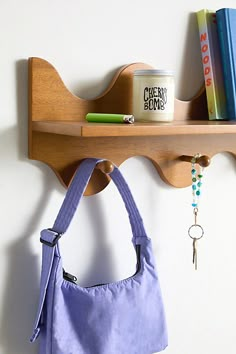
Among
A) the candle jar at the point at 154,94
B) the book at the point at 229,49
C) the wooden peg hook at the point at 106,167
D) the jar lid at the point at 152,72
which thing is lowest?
the wooden peg hook at the point at 106,167

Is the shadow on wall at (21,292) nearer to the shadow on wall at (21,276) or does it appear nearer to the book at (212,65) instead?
the shadow on wall at (21,276)

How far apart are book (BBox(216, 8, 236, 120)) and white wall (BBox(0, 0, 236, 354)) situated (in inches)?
2.0

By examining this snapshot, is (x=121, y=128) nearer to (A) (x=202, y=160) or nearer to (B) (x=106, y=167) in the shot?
(B) (x=106, y=167)

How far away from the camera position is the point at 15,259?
0.71 metres

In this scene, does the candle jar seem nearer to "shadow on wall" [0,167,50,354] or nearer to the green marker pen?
the green marker pen

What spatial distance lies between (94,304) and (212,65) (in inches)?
15.7

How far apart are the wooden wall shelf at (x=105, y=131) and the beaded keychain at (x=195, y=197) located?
2 cm

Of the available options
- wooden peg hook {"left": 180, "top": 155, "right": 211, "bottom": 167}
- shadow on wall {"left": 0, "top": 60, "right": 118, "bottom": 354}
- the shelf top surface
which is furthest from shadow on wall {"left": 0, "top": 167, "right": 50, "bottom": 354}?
wooden peg hook {"left": 180, "top": 155, "right": 211, "bottom": 167}

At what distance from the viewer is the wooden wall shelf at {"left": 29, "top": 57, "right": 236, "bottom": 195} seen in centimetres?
66

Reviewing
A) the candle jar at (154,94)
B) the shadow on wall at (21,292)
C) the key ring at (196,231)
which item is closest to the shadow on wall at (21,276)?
the shadow on wall at (21,292)

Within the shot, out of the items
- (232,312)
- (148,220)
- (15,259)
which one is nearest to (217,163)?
(148,220)

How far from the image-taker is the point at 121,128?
613 mm

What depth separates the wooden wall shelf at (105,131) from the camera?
66 centimetres

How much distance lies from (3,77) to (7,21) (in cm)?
7
